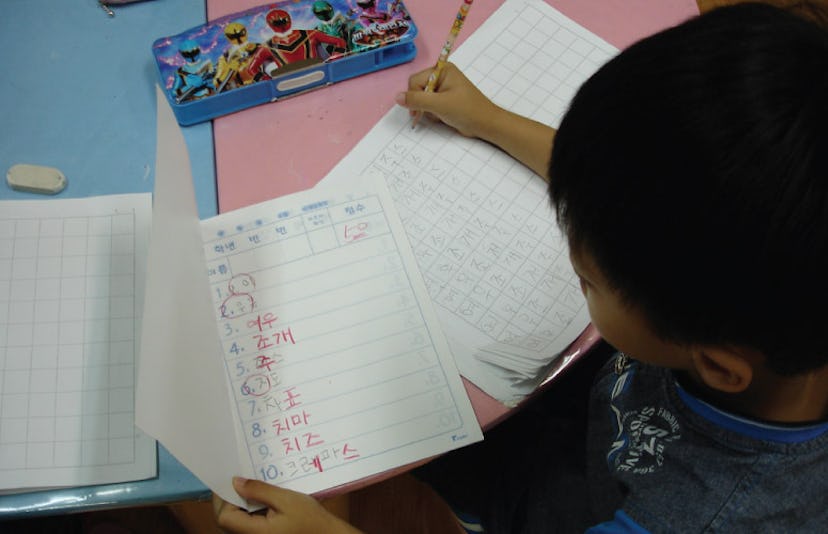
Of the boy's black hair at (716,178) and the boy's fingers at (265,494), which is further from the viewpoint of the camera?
the boy's fingers at (265,494)

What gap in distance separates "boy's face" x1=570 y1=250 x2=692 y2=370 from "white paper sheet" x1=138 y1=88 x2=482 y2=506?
0.52 feet

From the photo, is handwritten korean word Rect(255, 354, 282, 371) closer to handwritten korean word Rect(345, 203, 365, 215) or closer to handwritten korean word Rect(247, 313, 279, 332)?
handwritten korean word Rect(247, 313, 279, 332)

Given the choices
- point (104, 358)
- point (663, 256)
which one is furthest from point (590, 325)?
point (104, 358)

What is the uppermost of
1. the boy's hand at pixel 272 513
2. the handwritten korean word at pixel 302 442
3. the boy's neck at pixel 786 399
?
the boy's neck at pixel 786 399

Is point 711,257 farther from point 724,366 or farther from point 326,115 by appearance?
point 326,115

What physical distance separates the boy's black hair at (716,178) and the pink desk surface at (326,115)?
0.77 feet

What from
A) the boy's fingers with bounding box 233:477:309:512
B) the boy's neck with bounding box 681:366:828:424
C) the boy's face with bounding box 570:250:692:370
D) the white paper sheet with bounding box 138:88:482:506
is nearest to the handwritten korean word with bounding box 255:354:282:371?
the white paper sheet with bounding box 138:88:482:506

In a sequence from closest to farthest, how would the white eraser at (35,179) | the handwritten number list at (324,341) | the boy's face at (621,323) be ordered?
1. the boy's face at (621,323)
2. the handwritten number list at (324,341)
3. the white eraser at (35,179)

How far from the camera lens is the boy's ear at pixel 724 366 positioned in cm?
45

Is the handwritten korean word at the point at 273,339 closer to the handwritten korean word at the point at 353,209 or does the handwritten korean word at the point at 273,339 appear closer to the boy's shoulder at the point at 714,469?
the handwritten korean word at the point at 353,209

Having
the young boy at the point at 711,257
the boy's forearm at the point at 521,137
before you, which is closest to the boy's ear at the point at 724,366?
the young boy at the point at 711,257

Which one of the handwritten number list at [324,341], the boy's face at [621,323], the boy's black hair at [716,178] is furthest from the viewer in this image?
the handwritten number list at [324,341]

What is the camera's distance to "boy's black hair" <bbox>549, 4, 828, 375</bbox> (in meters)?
0.37

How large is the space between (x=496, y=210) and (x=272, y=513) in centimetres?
39
